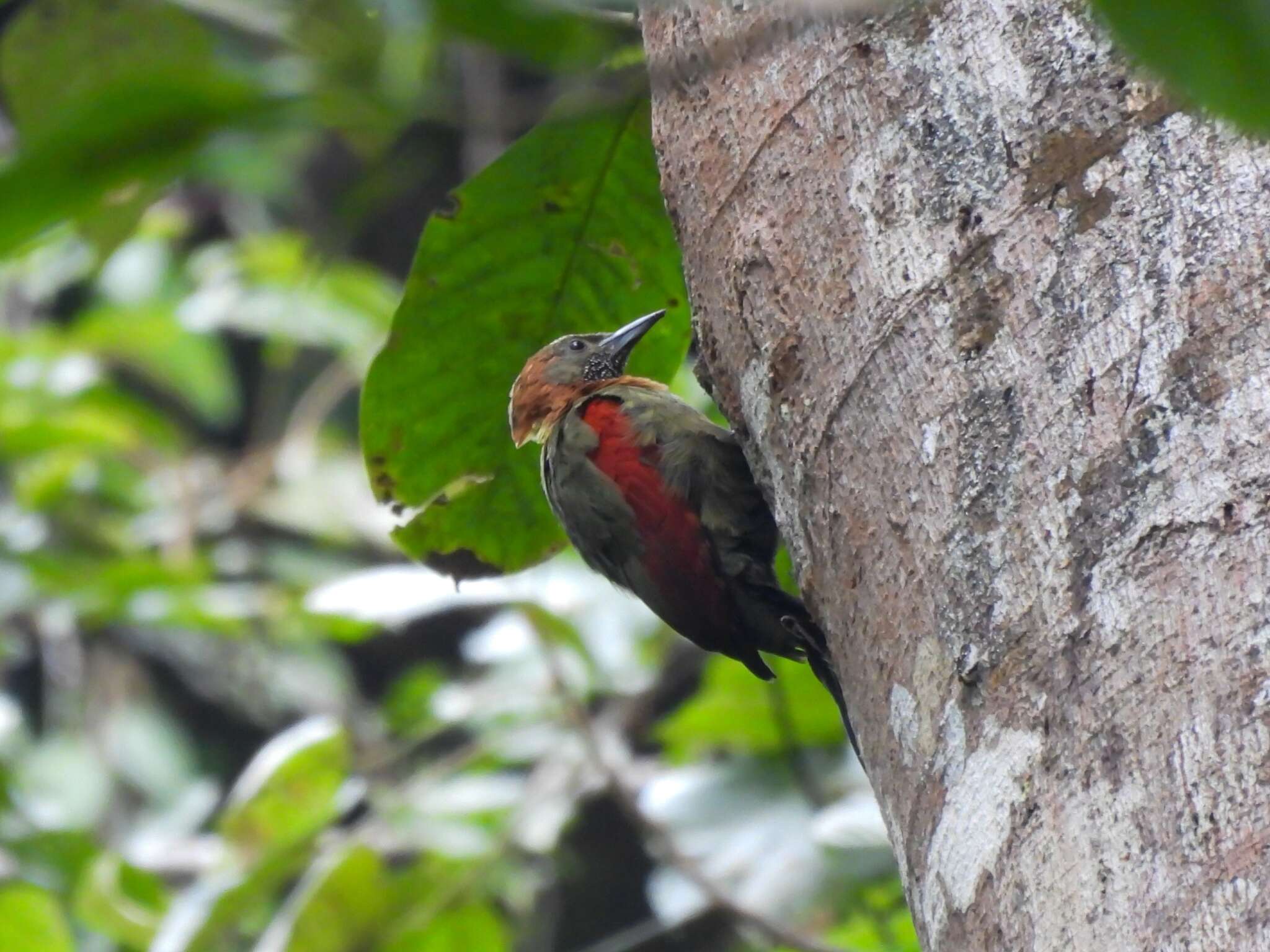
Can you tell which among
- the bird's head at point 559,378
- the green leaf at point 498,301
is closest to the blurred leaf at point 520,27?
the green leaf at point 498,301

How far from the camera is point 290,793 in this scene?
4180 millimetres

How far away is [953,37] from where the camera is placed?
67.9 inches

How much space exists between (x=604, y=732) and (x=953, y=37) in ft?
11.9

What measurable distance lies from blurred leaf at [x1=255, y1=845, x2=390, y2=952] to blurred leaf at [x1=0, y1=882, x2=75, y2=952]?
0.49 metres

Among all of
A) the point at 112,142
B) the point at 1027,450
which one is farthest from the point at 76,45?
the point at 112,142

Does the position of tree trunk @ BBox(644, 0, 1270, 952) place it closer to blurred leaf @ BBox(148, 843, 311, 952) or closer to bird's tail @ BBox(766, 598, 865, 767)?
bird's tail @ BBox(766, 598, 865, 767)

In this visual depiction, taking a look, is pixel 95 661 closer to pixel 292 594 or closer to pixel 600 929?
pixel 292 594

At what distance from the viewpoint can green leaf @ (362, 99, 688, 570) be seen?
106 inches

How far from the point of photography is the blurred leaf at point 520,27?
55cm

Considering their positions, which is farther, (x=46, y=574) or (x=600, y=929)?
(x=600, y=929)

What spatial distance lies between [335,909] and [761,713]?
3.77 ft

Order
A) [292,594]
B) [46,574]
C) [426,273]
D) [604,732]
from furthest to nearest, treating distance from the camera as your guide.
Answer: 1. [292,594]
2. [604,732]
3. [46,574]
4. [426,273]

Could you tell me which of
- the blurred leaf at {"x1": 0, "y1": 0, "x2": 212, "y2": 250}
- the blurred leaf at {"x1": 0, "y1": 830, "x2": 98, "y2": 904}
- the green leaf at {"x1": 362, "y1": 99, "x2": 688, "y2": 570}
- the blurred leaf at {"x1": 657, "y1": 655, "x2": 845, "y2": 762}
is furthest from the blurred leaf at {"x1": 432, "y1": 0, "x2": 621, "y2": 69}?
the blurred leaf at {"x1": 0, "y1": 830, "x2": 98, "y2": 904}

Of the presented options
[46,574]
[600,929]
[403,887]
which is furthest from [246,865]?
[600,929]
